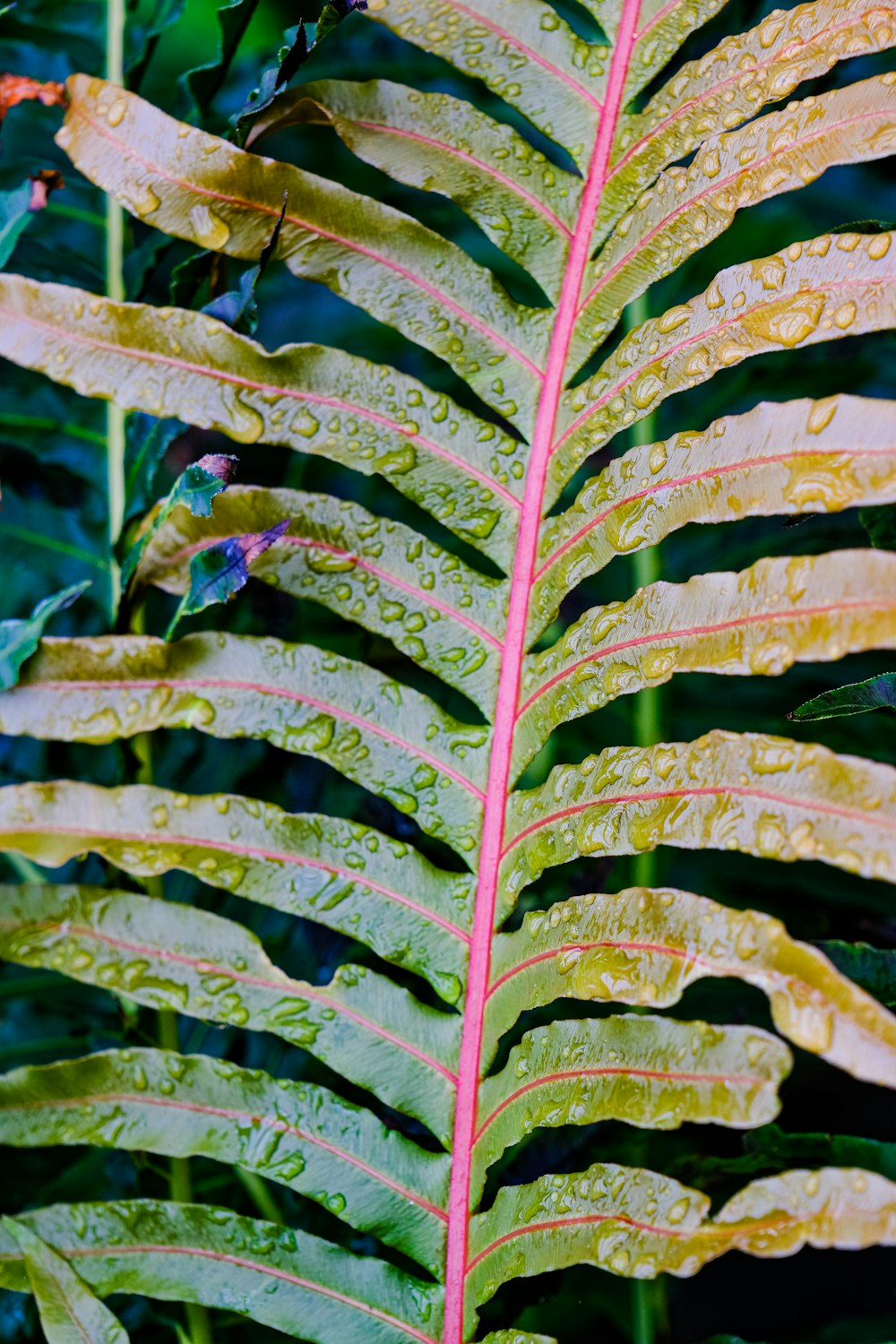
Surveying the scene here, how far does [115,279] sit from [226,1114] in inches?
28.8

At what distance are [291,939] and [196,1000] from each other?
9.3 inches

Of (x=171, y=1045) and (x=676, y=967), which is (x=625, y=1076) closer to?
(x=676, y=967)

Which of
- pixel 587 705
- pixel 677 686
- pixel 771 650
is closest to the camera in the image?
pixel 771 650

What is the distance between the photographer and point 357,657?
3.02 feet

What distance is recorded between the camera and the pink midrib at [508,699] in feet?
2.33

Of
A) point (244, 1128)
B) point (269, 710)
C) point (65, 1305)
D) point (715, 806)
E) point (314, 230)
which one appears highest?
point (314, 230)

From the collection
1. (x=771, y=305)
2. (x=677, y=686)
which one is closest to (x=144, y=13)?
(x=771, y=305)

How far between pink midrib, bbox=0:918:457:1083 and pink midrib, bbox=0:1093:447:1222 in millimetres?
82

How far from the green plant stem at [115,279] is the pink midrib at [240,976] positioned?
301 mm

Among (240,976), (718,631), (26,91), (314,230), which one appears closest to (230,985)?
(240,976)

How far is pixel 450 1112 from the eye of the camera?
0.72m

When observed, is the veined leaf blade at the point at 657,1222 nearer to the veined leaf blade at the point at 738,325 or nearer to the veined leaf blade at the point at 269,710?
the veined leaf blade at the point at 269,710

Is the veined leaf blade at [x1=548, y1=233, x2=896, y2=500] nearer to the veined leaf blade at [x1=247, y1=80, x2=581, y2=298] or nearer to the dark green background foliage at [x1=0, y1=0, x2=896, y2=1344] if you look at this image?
the veined leaf blade at [x1=247, y1=80, x2=581, y2=298]

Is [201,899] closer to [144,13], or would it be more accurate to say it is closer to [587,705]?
[587,705]
